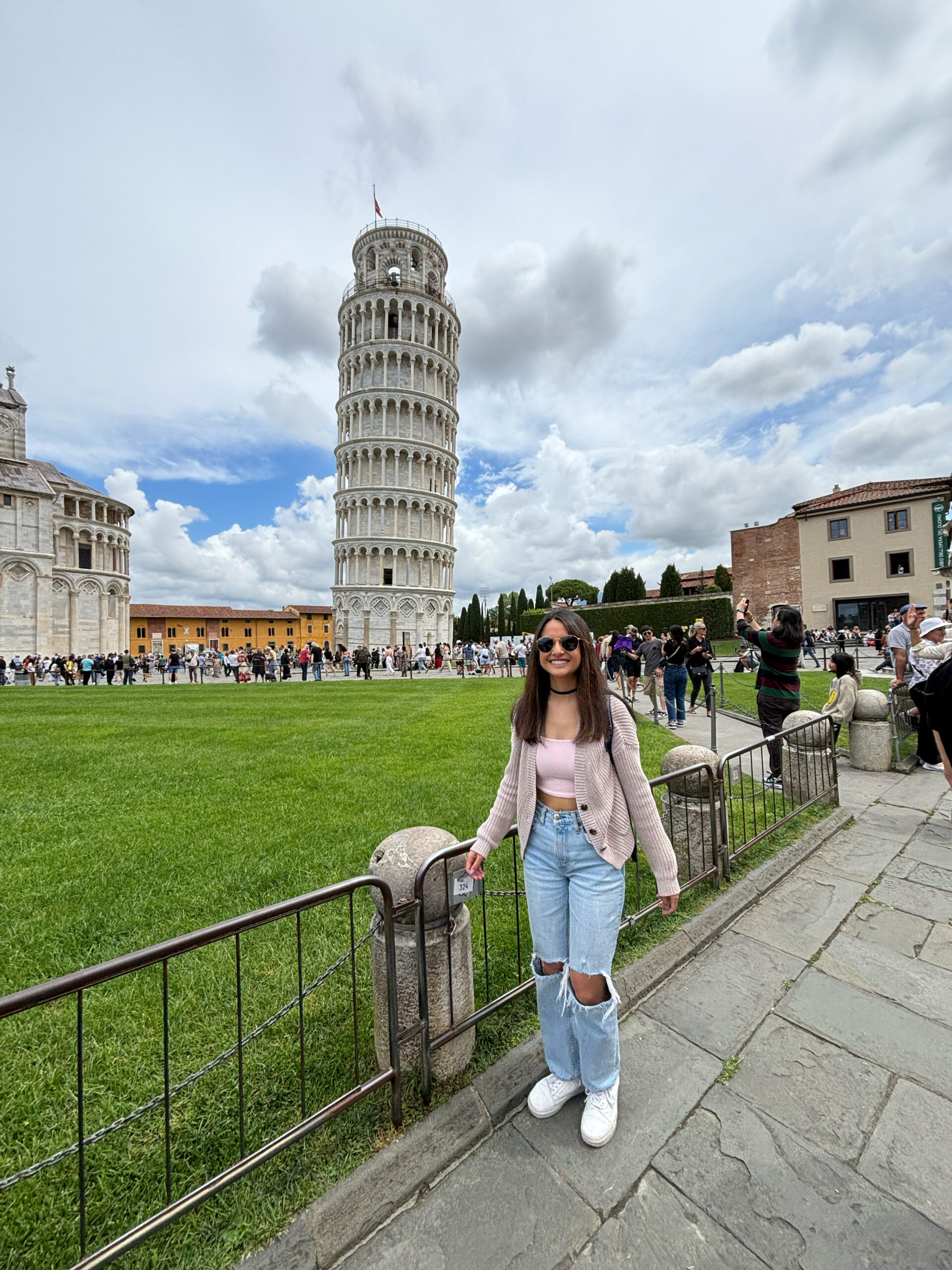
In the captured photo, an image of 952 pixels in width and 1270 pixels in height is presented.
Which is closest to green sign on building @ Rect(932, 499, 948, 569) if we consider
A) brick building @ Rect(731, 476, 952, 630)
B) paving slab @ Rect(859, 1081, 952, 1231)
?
brick building @ Rect(731, 476, 952, 630)

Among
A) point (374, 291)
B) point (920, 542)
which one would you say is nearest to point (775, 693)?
point (920, 542)

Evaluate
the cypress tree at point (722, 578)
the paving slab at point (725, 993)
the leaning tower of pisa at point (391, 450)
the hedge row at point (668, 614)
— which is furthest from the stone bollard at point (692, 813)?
the cypress tree at point (722, 578)

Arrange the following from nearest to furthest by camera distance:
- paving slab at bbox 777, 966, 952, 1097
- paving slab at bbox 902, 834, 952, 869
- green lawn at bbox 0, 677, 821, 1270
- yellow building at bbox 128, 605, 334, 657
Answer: green lawn at bbox 0, 677, 821, 1270 → paving slab at bbox 777, 966, 952, 1097 → paving slab at bbox 902, 834, 952, 869 → yellow building at bbox 128, 605, 334, 657

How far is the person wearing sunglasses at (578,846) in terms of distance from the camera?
2.16 metres

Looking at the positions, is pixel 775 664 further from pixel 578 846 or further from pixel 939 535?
→ pixel 939 535

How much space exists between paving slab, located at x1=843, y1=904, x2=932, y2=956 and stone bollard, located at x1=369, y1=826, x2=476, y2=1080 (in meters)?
3.02

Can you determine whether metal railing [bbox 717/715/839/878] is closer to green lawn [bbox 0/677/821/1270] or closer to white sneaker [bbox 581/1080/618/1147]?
green lawn [bbox 0/677/821/1270]

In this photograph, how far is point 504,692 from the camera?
1914 centimetres

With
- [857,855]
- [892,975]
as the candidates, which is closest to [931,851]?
[857,855]

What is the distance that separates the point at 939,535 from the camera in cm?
3262

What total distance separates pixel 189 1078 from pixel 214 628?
3670 inches

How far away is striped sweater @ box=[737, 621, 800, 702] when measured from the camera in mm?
6109

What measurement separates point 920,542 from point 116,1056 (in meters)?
47.3

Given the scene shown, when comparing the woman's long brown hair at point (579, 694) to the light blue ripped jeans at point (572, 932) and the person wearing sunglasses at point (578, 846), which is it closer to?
the person wearing sunglasses at point (578, 846)
